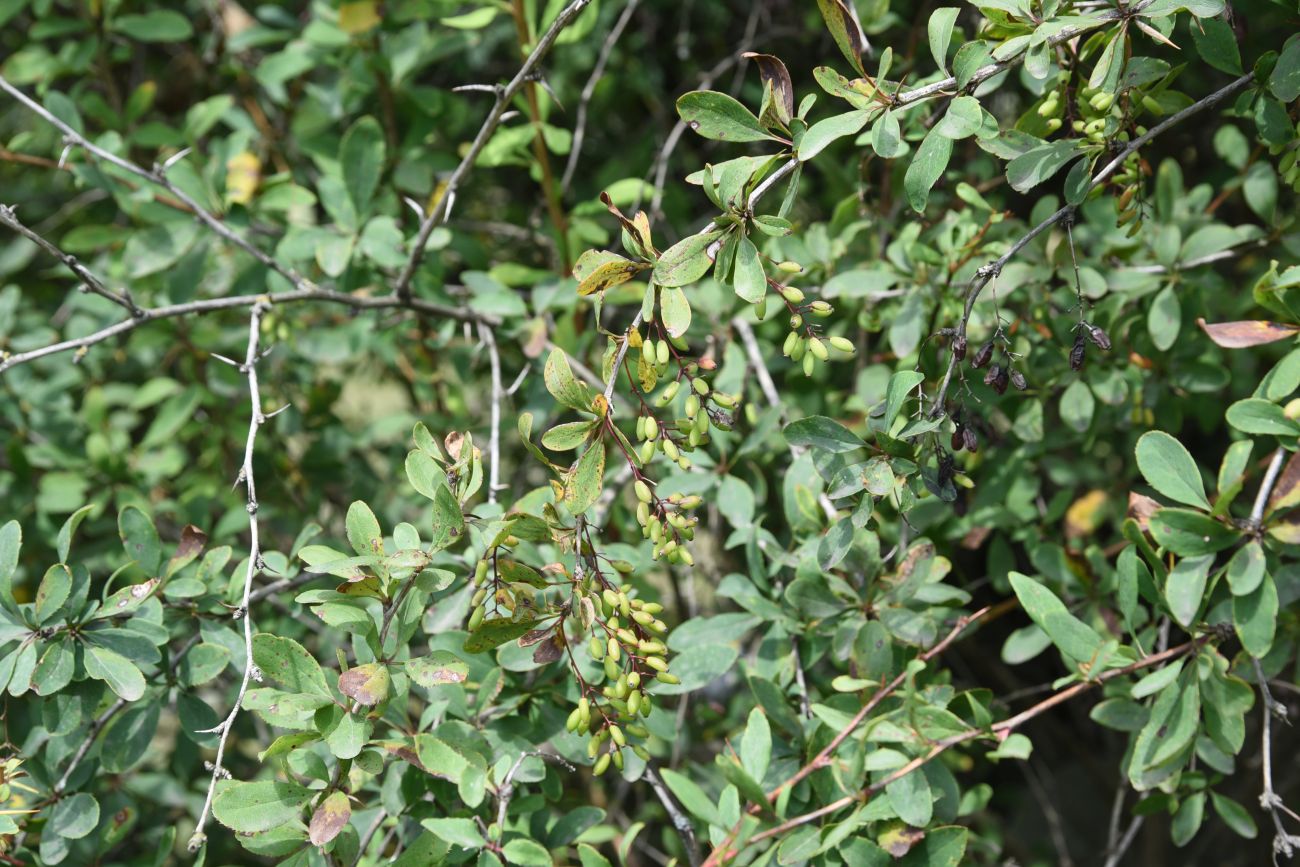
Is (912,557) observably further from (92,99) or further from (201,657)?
(92,99)

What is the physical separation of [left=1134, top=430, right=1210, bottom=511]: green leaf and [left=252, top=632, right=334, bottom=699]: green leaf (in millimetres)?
835

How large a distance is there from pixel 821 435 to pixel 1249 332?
0.48 metres

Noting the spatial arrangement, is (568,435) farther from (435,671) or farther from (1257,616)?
(1257,616)

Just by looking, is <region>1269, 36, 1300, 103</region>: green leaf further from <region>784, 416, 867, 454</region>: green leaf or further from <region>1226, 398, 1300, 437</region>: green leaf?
<region>784, 416, 867, 454</region>: green leaf

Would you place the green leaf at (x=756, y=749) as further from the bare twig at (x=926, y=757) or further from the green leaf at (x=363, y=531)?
the green leaf at (x=363, y=531)

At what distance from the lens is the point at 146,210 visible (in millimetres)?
1763

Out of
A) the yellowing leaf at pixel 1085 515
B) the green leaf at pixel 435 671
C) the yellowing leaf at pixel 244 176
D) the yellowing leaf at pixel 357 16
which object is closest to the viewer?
the green leaf at pixel 435 671

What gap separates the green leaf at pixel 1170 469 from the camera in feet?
3.28

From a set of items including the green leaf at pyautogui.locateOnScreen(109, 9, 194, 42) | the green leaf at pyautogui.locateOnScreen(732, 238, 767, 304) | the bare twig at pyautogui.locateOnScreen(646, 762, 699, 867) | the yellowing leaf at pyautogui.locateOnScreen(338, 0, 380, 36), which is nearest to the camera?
the green leaf at pyautogui.locateOnScreen(732, 238, 767, 304)

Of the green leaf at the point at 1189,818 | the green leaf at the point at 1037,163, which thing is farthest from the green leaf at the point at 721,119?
the green leaf at the point at 1189,818

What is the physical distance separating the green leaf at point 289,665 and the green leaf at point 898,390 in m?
0.63

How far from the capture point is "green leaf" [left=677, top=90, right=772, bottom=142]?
39.4 inches

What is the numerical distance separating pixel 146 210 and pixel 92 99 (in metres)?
0.28

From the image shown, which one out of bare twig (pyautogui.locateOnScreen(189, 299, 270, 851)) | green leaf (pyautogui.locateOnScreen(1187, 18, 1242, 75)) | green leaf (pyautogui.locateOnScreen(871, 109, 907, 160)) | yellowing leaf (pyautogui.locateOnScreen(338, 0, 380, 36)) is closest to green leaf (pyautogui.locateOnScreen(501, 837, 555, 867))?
bare twig (pyautogui.locateOnScreen(189, 299, 270, 851))
